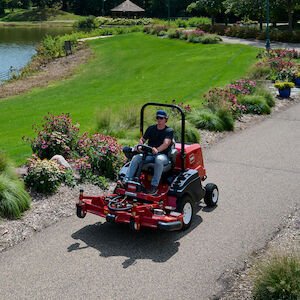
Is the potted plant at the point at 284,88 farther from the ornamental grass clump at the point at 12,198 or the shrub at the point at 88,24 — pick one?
the shrub at the point at 88,24

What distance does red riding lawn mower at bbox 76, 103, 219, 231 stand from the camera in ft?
26.9

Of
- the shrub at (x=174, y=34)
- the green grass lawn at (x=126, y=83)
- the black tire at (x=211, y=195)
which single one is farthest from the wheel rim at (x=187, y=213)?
the shrub at (x=174, y=34)

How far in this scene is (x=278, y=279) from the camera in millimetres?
6328

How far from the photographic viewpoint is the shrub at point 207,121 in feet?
51.2

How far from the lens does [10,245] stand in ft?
27.5

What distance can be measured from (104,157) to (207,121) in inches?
214

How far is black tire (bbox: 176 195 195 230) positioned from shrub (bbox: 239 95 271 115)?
32.0 ft

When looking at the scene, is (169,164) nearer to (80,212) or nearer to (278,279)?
(80,212)

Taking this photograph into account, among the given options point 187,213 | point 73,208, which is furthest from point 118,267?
point 73,208

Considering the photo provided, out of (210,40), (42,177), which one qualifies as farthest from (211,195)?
(210,40)

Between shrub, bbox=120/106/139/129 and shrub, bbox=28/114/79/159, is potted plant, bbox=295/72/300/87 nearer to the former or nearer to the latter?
shrub, bbox=120/106/139/129

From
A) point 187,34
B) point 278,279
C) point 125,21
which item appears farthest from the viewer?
point 125,21

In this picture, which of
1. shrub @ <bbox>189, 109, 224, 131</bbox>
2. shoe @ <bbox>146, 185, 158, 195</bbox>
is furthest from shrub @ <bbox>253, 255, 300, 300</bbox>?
shrub @ <bbox>189, 109, 224, 131</bbox>

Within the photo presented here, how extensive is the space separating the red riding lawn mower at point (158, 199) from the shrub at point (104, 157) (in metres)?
1.77
